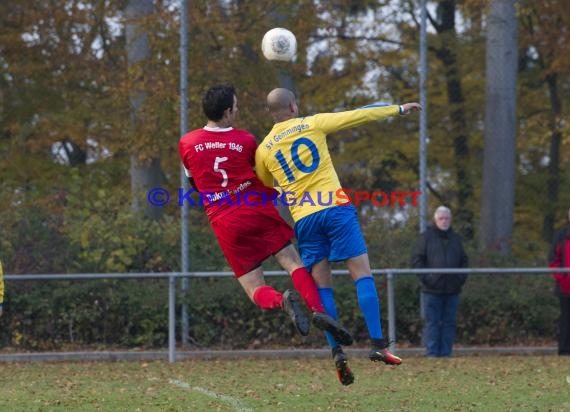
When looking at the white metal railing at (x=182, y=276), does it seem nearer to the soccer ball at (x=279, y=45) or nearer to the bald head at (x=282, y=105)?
the soccer ball at (x=279, y=45)

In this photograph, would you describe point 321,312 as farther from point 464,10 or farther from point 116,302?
point 464,10

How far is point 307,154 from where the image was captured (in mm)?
Answer: 9039

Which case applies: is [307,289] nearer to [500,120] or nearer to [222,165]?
[222,165]

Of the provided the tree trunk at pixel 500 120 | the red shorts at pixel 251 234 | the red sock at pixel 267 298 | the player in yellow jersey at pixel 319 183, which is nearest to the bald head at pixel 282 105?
the player in yellow jersey at pixel 319 183

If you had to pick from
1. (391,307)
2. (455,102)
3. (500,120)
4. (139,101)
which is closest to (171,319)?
(391,307)

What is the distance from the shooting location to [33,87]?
961 inches

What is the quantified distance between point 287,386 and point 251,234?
2.65 meters

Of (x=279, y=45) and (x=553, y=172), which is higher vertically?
(x=279, y=45)

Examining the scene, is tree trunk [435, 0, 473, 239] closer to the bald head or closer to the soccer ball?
the soccer ball

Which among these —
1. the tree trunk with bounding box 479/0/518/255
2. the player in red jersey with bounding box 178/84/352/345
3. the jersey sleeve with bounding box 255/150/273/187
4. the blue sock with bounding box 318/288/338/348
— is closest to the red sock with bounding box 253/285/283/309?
the player in red jersey with bounding box 178/84/352/345

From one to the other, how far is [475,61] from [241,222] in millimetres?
15347

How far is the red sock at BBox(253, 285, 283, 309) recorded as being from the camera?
9195 mm

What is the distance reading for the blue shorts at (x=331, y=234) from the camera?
913 cm

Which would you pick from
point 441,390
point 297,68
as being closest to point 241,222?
point 441,390
